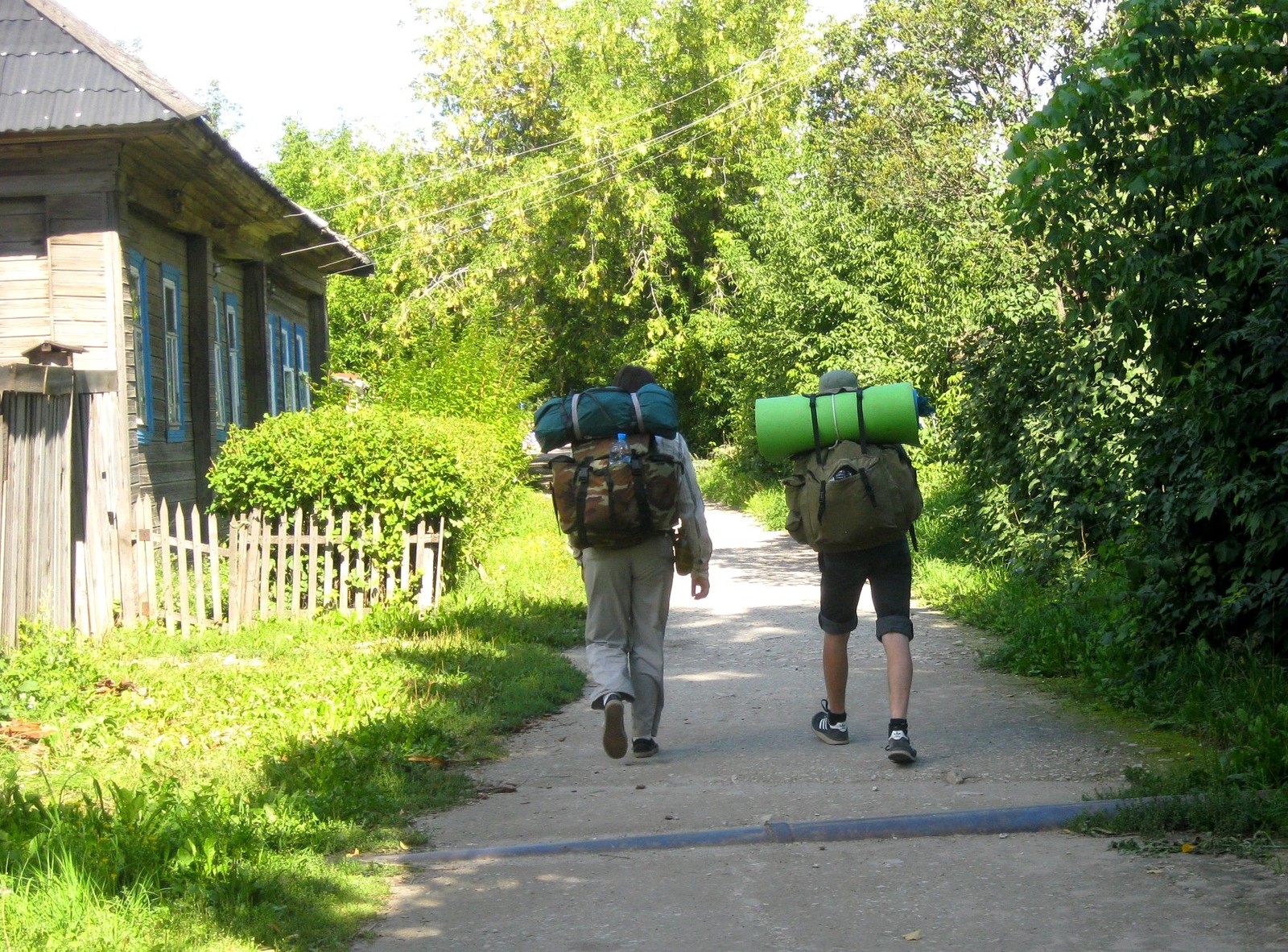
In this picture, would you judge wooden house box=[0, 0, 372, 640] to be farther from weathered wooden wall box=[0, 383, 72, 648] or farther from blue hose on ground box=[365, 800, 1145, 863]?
blue hose on ground box=[365, 800, 1145, 863]

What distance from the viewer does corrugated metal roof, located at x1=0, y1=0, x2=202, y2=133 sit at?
10641mm

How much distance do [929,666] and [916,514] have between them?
292cm

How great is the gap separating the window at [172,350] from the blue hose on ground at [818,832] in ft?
33.0

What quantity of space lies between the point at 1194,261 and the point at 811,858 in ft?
12.7

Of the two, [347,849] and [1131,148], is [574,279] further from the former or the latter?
[347,849]

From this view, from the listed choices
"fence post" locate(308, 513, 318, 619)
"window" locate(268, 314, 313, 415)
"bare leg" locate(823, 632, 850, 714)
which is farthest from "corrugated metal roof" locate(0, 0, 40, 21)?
"bare leg" locate(823, 632, 850, 714)

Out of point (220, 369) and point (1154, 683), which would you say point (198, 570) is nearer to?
point (1154, 683)

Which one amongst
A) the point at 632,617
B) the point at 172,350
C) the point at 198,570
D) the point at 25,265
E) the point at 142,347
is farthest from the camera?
the point at 172,350

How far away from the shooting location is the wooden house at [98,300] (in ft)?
30.8

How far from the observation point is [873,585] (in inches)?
245

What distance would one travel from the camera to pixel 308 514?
10.5 m

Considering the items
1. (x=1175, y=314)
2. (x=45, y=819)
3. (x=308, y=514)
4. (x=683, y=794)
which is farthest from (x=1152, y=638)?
(x=308, y=514)

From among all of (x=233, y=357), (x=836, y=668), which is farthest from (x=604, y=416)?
(x=233, y=357)

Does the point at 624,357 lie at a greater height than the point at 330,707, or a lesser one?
greater
